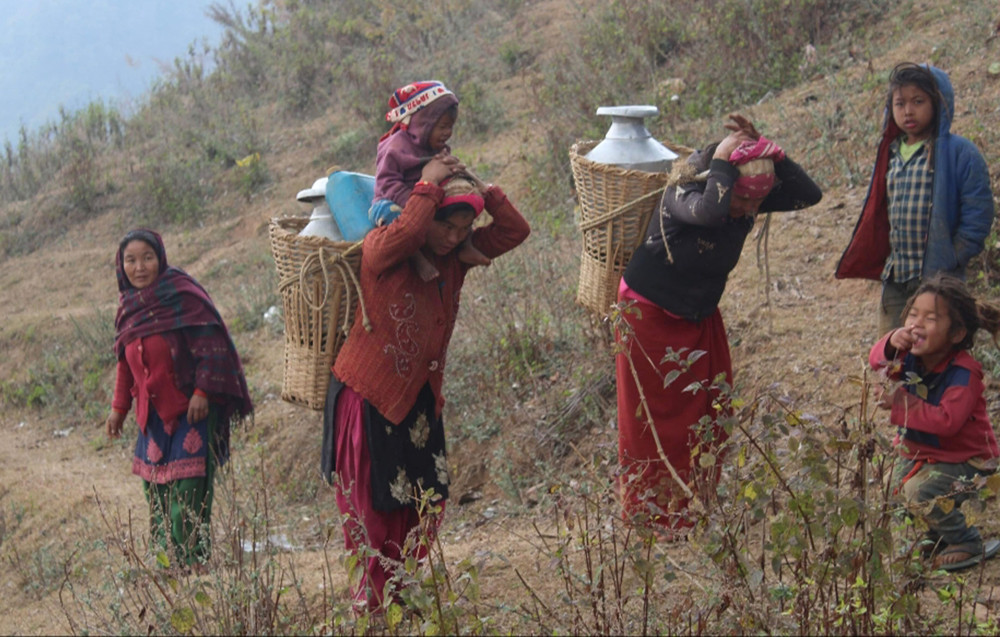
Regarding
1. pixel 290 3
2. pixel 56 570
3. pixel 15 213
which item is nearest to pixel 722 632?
pixel 56 570

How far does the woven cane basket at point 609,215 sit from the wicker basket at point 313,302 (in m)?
0.85

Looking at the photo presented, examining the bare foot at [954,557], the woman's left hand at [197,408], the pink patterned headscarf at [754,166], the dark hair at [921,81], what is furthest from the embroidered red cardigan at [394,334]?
the bare foot at [954,557]

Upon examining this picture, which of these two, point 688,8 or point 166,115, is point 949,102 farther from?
point 166,115

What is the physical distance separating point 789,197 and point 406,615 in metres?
1.83

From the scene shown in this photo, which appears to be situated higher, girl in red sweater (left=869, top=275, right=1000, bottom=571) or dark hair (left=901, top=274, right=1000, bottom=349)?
dark hair (left=901, top=274, right=1000, bottom=349)

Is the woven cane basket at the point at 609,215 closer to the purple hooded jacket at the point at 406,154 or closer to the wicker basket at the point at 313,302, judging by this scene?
the purple hooded jacket at the point at 406,154

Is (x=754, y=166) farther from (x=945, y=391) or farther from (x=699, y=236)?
(x=945, y=391)

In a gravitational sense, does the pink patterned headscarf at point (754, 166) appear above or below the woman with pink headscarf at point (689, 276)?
above

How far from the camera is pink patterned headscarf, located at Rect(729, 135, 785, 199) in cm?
301

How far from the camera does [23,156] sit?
1462 cm

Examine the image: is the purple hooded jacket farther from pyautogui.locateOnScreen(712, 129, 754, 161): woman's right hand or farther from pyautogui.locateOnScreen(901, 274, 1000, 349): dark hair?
pyautogui.locateOnScreen(901, 274, 1000, 349): dark hair

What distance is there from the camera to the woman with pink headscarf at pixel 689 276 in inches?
119

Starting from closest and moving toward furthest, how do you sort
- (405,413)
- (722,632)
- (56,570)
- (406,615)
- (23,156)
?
(722,632) → (406,615) → (405,413) → (56,570) → (23,156)

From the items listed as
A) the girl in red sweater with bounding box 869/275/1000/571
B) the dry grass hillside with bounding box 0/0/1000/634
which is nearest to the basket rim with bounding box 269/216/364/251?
the dry grass hillside with bounding box 0/0/1000/634
